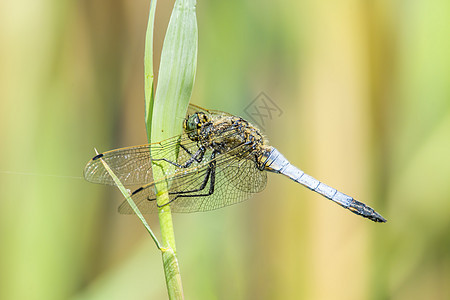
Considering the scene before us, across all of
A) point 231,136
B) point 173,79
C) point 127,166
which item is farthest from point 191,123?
point 173,79

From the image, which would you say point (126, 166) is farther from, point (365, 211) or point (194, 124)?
point (365, 211)

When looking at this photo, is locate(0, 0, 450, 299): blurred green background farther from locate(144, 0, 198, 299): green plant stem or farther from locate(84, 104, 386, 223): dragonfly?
locate(144, 0, 198, 299): green plant stem

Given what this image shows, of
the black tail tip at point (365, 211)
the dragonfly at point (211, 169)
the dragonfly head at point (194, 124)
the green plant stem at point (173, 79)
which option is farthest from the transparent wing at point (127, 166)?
the black tail tip at point (365, 211)

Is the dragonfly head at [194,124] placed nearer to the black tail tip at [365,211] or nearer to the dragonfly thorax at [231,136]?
the dragonfly thorax at [231,136]

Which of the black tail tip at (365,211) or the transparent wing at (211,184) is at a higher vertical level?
the transparent wing at (211,184)

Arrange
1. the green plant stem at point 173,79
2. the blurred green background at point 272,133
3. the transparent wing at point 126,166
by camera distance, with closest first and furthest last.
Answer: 1. the green plant stem at point 173,79
2. the transparent wing at point 126,166
3. the blurred green background at point 272,133

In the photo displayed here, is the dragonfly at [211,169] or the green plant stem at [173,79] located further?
the dragonfly at [211,169]

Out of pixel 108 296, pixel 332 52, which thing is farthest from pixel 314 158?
pixel 108 296
